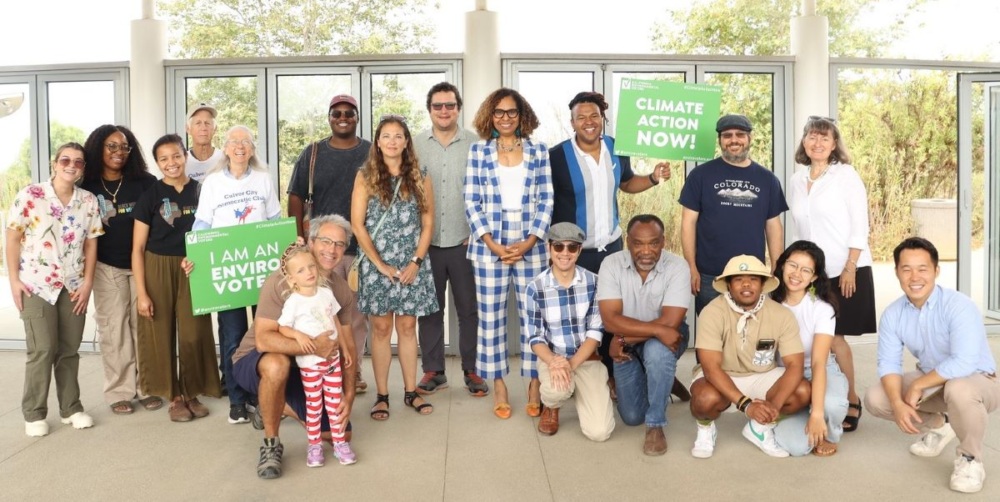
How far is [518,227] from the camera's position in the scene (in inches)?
185

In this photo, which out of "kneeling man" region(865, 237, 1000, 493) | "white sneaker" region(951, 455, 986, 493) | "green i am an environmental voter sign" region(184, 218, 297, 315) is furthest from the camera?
"green i am an environmental voter sign" region(184, 218, 297, 315)

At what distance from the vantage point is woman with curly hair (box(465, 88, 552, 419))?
184 inches

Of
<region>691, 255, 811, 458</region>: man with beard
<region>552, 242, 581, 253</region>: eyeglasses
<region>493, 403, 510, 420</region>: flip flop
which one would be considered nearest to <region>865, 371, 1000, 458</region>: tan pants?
<region>691, 255, 811, 458</region>: man with beard

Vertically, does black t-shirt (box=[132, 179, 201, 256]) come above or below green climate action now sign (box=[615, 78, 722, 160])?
below

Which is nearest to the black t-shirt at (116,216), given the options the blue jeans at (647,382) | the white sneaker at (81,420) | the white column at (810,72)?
the white sneaker at (81,420)

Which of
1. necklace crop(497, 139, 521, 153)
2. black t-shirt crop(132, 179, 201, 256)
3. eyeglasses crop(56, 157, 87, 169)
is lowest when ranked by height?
black t-shirt crop(132, 179, 201, 256)

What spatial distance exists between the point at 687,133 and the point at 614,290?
4.64 ft

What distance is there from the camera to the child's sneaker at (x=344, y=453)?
3.86m

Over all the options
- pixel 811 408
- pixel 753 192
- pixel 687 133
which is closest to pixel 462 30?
pixel 687 133

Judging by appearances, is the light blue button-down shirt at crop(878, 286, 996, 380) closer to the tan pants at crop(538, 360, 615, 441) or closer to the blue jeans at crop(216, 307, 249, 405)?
the tan pants at crop(538, 360, 615, 441)

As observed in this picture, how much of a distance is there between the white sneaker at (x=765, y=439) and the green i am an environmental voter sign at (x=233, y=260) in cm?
259

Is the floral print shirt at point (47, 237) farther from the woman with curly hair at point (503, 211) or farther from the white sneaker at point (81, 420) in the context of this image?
the woman with curly hair at point (503, 211)

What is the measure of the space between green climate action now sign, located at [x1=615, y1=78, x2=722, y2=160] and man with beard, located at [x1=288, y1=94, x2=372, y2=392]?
5.60 ft

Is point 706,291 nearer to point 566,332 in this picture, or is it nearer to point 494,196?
point 566,332
